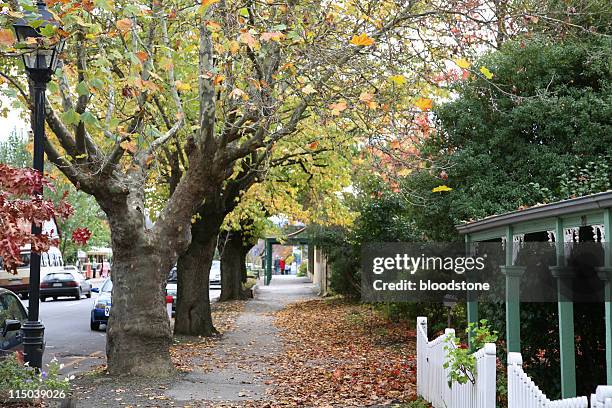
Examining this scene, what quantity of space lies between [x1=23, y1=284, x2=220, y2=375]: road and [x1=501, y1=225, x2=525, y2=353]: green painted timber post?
8439mm

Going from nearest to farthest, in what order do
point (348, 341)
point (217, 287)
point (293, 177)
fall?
point (348, 341) < point (293, 177) < point (217, 287)

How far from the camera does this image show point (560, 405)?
4.85 m

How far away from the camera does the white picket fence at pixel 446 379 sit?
6609 mm

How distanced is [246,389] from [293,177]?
36.8 feet

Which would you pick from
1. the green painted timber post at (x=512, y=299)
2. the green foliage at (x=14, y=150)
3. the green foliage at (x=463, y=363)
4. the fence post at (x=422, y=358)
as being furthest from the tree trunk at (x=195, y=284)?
the green foliage at (x=14, y=150)

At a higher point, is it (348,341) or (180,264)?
(180,264)

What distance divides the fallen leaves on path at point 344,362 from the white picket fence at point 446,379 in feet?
2.79

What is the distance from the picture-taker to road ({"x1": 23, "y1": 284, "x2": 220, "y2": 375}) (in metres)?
14.8

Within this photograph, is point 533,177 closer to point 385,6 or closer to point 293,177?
point 385,6

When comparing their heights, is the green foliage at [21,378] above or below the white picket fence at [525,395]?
below

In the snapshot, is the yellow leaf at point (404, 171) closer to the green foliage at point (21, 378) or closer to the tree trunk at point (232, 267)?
the green foliage at point (21, 378)

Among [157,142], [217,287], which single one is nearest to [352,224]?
[157,142]

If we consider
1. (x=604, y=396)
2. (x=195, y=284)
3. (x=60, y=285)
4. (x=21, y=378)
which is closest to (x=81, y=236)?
(x=21, y=378)

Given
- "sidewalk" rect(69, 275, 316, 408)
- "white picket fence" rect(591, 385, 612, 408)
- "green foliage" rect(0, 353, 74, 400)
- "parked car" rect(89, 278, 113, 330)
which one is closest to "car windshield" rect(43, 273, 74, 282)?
"parked car" rect(89, 278, 113, 330)
